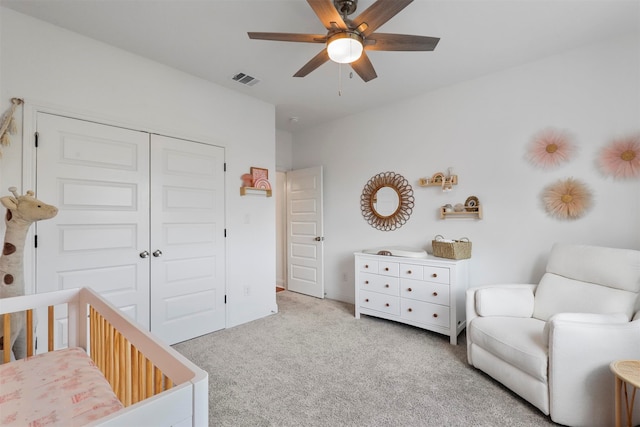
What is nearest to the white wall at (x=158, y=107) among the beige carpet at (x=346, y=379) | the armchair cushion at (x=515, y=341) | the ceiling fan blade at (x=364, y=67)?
the beige carpet at (x=346, y=379)

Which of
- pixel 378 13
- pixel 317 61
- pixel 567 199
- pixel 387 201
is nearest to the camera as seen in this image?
pixel 378 13

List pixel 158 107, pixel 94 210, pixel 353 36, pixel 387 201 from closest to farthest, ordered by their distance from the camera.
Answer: pixel 353 36 → pixel 94 210 → pixel 158 107 → pixel 387 201

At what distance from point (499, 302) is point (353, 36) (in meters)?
2.15

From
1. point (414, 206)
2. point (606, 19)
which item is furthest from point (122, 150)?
point (606, 19)

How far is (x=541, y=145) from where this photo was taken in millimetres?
2562

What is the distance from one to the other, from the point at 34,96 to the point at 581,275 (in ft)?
13.4

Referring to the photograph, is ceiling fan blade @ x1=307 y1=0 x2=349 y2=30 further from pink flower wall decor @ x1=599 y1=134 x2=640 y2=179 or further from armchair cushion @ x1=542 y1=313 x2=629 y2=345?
pink flower wall decor @ x1=599 y1=134 x2=640 y2=179

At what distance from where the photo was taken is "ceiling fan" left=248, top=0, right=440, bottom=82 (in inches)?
60.7

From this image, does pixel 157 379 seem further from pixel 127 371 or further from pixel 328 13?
pixel 328 13

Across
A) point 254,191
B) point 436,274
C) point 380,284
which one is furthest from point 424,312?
point 254,191

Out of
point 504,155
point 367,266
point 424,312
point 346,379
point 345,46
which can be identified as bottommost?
point 346,379

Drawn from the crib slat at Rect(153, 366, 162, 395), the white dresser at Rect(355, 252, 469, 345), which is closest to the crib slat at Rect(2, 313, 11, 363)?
the crib slat at Rect(153, 366, 162, 395)

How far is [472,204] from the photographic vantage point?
2924 mm

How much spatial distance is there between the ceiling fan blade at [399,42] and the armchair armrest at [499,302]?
1.79m
